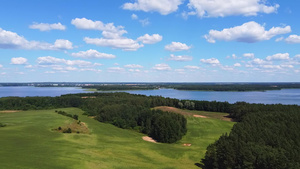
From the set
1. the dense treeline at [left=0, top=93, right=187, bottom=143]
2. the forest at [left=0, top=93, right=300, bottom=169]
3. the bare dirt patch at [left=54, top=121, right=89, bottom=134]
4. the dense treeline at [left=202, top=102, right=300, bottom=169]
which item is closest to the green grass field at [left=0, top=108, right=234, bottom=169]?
the bare dirt patch at [left=54, top=121, right=89, bottom=134]

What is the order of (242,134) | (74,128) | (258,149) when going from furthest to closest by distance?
(74,128) → (242,134) → (258,149)

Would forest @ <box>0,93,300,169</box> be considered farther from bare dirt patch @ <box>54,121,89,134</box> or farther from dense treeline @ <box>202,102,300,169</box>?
bare dirt patch @ <box>54,121,89,134</box>

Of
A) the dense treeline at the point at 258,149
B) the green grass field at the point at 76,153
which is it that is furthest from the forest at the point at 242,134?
the green grass field at the point at 76,153

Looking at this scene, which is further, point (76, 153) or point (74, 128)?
point (74, 128)

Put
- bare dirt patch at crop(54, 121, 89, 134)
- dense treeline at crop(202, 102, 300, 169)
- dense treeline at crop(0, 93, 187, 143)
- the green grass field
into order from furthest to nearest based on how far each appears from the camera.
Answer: dense treeline at crop(0, 93, 187, 143) → bare dirt patch at crop(54, 121, 89, 134) → dense treeline at crop(202, 102, 300, 169) → the green grass field

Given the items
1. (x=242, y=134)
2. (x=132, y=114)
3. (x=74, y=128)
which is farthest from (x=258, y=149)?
(x=132, y=114)

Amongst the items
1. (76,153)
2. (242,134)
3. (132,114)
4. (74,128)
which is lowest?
(74,128)

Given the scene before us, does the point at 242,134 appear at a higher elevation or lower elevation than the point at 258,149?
higher

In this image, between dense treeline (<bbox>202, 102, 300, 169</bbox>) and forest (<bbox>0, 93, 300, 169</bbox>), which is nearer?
dense treeline (<bbox>202, 102, 300, 169</bbox>)

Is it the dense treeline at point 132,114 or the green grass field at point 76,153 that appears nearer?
the green grass field at point 76,153

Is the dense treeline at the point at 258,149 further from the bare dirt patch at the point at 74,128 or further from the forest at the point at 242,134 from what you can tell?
the bare dirt patch at the point at 74,128

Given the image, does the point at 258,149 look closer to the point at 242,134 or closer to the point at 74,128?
the point at 242,134
